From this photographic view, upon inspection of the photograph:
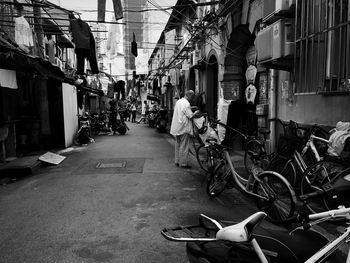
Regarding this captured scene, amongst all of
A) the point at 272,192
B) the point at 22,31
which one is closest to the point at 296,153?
the point at 272,192

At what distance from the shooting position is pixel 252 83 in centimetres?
1098

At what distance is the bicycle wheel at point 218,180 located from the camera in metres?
6.55

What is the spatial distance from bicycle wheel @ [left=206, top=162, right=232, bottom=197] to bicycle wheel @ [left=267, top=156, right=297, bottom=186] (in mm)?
957

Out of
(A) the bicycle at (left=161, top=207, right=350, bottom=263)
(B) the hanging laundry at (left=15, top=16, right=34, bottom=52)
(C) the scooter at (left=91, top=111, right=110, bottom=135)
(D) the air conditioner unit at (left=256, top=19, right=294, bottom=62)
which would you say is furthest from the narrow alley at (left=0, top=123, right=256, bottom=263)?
(C) the scooter at (left=91, top=111, right=110, bottom=135)

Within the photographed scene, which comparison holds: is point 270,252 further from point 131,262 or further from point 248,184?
point 248,184

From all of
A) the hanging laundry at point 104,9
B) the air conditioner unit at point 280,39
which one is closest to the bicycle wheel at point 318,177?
the air conditioner unit at point 280,39

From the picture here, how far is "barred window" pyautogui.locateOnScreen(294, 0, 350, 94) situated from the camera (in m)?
5.52

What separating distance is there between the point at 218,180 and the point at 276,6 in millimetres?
3563

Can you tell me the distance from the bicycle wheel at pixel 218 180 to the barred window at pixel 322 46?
6.60 ft

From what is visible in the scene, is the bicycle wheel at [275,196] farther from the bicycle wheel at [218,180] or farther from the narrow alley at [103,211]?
the bicycle wheel at [218,180]

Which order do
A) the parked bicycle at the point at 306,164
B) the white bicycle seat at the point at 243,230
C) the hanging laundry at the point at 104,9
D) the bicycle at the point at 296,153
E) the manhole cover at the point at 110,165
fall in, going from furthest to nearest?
the hanging laundry at the point at 104,9 → the manhole cover at the point at 110,165 → the bicycle at the point at 296,153 → the parked bicycle at the point at 306,164 → the white bicycle seat at the point at 243,230

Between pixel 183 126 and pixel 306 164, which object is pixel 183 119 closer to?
pixel 183 126

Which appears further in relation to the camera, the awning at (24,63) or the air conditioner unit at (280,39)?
the awning at (24,63)

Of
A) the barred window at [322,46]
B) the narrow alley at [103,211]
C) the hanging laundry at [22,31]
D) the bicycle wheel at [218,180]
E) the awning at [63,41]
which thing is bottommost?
the narrow alley at [103,211]
